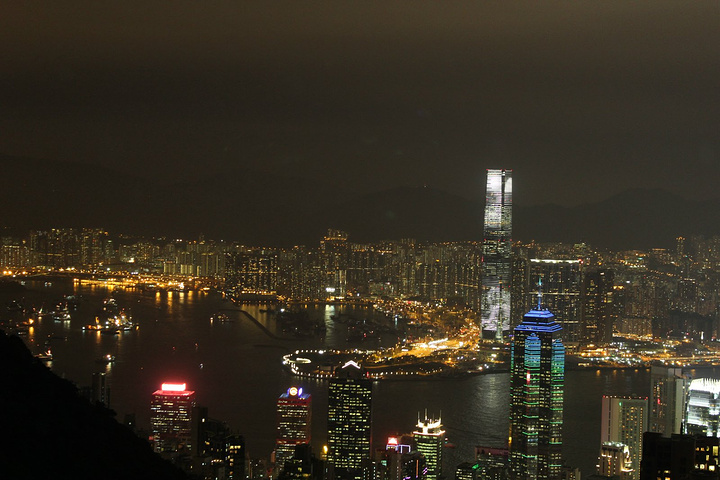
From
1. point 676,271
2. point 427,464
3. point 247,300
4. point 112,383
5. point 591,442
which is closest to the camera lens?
point 427,464

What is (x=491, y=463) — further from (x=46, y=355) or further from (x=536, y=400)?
(x=46, y=355)

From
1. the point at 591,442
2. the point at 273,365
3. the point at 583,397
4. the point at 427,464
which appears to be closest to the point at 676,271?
the point at 583,397

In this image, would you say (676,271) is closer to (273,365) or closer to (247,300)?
(273,365)

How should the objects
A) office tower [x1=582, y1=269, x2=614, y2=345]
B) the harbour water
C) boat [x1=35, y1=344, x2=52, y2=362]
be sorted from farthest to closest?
office tower [x1=582, y1=269, x2=614, y2=345]
boat [x1=35, y1=344, x2=52, y2=362]
the harbour water

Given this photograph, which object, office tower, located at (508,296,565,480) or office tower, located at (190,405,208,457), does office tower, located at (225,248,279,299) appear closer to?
office tower, located at (508,296,565,480)

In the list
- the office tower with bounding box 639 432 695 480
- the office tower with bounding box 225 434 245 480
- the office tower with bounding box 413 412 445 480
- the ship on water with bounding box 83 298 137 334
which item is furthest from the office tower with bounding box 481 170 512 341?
the office tower with bounding box 639 432 695 480

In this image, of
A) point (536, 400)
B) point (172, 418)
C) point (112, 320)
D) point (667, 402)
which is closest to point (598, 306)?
point (536, 400)
